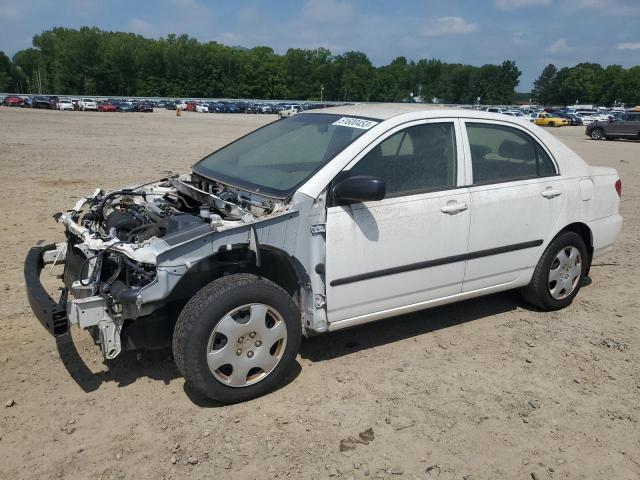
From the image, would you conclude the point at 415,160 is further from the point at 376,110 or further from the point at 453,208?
the point at 376,110

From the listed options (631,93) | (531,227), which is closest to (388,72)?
(631,93)

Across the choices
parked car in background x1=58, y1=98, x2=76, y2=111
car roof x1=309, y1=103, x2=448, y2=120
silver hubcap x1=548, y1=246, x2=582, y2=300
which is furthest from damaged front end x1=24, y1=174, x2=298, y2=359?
parked car in background x1=58, y1=98, x2=76, y2=111

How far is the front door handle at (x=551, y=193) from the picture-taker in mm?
4559

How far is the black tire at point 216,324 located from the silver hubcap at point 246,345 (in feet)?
0.09

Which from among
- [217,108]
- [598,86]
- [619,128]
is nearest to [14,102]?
[217,108]

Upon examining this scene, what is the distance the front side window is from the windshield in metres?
0.20

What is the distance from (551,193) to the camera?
461 cm

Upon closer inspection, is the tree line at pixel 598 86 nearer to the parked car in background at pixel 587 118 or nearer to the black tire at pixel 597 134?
the parked car in background at pixel 587 118

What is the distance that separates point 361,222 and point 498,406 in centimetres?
145

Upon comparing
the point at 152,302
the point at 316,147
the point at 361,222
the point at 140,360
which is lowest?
the point at 140,360

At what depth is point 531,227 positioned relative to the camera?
4.50 meters

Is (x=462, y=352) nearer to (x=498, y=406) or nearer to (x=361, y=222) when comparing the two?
(x=498, y=406)

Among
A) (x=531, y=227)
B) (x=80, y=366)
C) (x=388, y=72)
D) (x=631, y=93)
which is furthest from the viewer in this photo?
(x=388, y=72)

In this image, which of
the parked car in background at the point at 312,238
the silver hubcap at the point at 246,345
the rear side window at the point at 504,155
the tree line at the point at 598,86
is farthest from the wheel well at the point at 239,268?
the tree line at the point at 598,86
